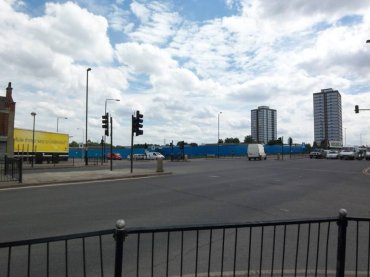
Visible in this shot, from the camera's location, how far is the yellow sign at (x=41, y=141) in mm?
45469

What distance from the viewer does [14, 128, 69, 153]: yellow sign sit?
149 feet

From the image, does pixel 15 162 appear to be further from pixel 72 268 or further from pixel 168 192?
pixel 72 268

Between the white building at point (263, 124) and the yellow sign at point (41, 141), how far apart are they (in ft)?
347

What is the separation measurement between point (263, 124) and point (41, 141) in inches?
4586

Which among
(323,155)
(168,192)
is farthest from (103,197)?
(323,155)

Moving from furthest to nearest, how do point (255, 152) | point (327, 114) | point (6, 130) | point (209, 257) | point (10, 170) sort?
point (327, 114), point (255, 152), point (6, 130), point (10, 170), point (209, 257)

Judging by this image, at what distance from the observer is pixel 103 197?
1434 centimetres

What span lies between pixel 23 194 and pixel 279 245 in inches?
447

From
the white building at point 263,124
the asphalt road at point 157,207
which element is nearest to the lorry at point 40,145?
the asphalt road at point 157,207

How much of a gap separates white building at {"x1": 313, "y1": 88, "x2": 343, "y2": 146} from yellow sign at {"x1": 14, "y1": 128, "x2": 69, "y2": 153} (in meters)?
106

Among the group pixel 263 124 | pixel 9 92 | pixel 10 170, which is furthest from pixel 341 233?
pixel 263 124

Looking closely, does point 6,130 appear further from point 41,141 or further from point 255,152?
point 255,152

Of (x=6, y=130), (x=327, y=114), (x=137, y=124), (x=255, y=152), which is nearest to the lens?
(x=137, y=124)

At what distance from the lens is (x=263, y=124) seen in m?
154
